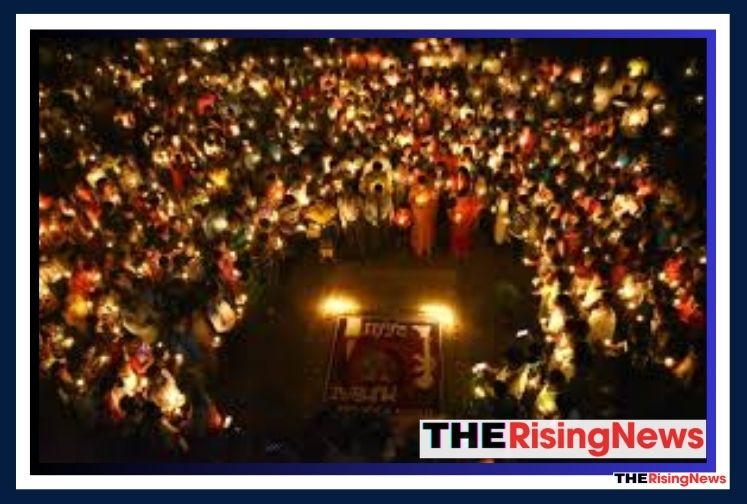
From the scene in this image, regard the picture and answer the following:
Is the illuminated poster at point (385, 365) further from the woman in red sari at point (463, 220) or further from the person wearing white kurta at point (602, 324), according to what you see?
the person wearing white kurta at point (602, 324)

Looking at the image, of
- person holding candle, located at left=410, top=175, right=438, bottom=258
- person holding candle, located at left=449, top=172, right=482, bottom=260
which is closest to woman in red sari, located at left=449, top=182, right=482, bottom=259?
person holding candle, located at left=449, top=172, right=482, bottom=260

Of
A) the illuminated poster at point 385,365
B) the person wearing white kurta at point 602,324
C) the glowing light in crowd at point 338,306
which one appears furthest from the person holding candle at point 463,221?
the person wearing white kurta at point 602,324

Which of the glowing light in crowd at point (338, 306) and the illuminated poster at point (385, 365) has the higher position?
the glowing light in crowd at point (338, 306)

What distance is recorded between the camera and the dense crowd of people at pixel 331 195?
830 centimetres

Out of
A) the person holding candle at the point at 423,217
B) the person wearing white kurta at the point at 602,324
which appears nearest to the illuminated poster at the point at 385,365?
the person holding candle at the point at 423,217

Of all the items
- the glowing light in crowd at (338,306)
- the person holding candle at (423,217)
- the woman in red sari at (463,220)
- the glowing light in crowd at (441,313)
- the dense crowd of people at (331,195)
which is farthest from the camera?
the person holding candle at (423,217)

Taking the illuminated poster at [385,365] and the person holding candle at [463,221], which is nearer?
the illuminated poster at [385,365]

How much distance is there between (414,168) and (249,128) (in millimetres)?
1943

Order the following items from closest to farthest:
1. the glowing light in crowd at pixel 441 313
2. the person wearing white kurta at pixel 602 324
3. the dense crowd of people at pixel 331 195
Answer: the dense crowd of people at pixel 331 195 < the person wearing white kurta at pixel 602 324 < the glowing light in crowd at pixel 441 313

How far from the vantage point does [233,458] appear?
8.08m

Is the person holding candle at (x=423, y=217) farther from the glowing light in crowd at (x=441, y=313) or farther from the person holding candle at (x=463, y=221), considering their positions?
the glowing light in crowd at (x=441, y=313)

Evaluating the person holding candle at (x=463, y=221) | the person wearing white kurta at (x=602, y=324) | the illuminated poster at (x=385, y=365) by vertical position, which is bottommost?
the illuminated poster at (x=385, y=365)

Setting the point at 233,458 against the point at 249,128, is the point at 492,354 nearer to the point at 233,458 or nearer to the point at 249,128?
the point at 233,458

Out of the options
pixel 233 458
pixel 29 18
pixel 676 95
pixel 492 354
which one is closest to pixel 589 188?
pixel 676 95
